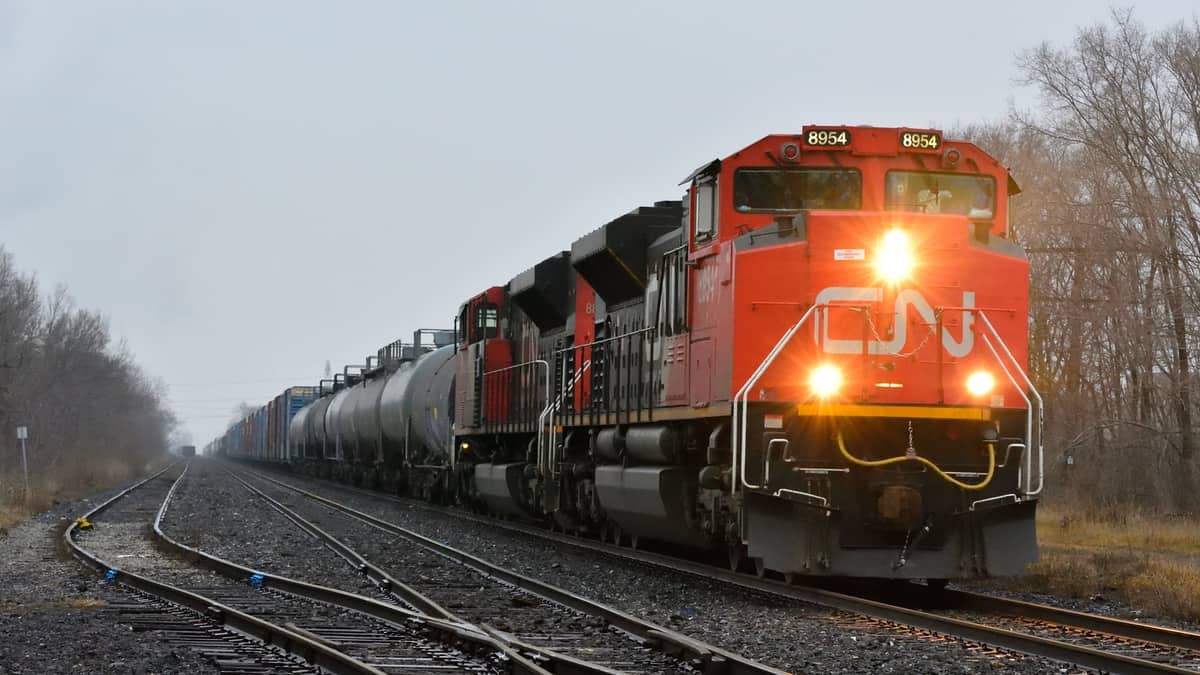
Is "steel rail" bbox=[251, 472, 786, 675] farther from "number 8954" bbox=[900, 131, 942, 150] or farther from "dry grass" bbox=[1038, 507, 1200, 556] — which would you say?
"dry grass" bbox=[1038, 507, 1200, 556]

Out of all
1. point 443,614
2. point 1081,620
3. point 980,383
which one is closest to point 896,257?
point 980,383

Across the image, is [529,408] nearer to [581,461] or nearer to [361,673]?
[581,461]

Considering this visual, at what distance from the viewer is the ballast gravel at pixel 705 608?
8.31 m

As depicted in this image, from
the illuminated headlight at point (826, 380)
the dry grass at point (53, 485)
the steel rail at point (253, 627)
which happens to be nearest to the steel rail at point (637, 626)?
the steel rail at point (253, 627)

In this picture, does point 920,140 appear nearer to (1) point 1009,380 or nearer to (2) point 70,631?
(1) point 1009,380

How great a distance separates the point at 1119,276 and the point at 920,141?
16.1m

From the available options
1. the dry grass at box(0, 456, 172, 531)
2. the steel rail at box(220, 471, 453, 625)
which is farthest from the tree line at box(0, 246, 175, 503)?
the steel rail at box(220, 471, 453, 625)

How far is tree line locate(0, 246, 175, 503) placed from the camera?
5453 cm

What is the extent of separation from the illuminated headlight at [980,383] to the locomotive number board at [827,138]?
2222 mm

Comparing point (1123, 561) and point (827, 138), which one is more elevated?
point (827, 138)

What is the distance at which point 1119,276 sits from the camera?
2667 centimetres

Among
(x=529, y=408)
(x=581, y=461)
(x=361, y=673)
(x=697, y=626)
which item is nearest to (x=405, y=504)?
(x=529, y=408)

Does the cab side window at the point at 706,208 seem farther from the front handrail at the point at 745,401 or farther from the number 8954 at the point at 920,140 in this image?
the number 8954 at the point at 920,140

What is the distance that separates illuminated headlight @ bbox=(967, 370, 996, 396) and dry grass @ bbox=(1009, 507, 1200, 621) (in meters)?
2.13
